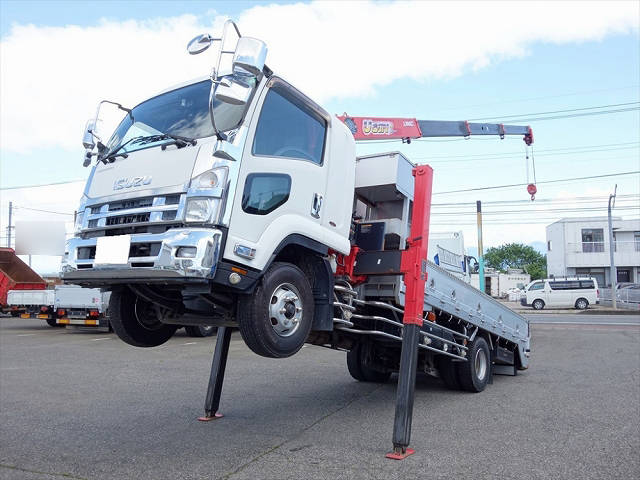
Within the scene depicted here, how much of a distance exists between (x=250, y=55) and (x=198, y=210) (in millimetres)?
1187

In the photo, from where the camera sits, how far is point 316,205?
491 centimetres

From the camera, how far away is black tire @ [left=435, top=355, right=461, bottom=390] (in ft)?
26.0

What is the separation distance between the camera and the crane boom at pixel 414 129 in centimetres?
1339

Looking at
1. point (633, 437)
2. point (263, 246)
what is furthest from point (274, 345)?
point (633, 437)

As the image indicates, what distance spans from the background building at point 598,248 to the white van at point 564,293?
41.8ft

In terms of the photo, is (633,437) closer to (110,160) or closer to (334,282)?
(334,282)

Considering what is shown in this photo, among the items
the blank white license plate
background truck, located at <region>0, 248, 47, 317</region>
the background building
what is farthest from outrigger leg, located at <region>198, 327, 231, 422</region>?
the background building

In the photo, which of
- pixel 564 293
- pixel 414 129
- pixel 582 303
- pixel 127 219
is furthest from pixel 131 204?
pixel 582 303

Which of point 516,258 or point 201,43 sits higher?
point 516,258

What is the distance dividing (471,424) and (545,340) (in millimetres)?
10323

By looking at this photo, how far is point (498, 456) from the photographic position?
4879 mm

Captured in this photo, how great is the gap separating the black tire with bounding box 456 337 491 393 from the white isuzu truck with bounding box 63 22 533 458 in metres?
2.01

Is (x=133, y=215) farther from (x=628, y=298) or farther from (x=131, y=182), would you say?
(x=628, y=298)

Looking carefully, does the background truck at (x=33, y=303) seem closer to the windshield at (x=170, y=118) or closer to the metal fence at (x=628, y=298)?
the windshield at (x=170, y=118)
